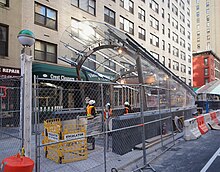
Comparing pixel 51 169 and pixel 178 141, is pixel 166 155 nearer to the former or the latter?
pixel 178 141

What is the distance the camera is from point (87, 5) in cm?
2141

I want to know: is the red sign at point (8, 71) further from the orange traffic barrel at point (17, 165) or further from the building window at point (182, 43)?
the building window at point (182, 43)

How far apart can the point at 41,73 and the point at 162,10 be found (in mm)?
28681

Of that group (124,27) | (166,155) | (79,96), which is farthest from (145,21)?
(166,155)

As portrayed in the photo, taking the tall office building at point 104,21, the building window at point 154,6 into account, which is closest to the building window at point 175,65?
the tall office building at point 104,21

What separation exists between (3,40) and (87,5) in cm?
971

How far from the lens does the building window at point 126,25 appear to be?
26.4 meters

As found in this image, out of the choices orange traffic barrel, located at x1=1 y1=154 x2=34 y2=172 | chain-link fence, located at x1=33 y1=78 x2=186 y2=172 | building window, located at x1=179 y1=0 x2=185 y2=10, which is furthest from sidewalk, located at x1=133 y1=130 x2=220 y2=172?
building window, located at x1=179 y1=0 x2=185 y2=10

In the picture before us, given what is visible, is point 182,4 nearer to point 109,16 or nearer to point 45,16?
point 109,16

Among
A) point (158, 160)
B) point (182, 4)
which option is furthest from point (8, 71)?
point (182, 4)

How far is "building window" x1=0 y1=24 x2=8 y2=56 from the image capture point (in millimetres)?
14289

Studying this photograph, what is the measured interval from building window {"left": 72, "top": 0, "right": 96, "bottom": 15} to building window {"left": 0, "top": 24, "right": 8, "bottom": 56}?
755cm

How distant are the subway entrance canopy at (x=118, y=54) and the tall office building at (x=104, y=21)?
1.28 meters

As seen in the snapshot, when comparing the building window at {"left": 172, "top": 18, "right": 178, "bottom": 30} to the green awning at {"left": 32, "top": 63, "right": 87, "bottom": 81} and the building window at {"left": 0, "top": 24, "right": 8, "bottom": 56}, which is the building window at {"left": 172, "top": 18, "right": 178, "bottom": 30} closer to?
the green awning at {"left": 32, "top": 63, "right": 87, "bottom": 81}
